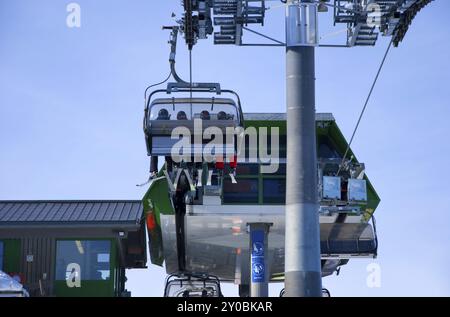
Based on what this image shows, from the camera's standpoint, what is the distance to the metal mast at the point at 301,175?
15.1 m

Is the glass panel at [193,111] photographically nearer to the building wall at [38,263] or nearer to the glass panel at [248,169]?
the building wall at [38,263]

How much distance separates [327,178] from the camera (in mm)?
32375

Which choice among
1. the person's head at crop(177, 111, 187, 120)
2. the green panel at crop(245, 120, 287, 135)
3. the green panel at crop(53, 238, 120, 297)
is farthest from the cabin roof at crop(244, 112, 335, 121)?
the person's head at crop(177, 111, 187, 120)

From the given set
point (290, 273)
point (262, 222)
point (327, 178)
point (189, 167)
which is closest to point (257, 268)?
point (262, 222)

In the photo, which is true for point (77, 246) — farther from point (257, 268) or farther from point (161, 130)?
point (161, 130)

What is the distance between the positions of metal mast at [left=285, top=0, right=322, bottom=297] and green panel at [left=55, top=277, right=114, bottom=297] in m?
17.7

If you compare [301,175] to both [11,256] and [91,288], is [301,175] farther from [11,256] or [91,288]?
[11,256]

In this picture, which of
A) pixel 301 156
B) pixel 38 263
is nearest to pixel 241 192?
pixel 38 263

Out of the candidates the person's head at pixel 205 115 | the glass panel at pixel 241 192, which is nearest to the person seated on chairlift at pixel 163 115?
the person's head at pixel 205 115

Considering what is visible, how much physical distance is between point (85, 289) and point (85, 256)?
3.79ft

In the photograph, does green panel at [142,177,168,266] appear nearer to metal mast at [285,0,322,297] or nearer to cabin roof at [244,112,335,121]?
cabin roof at [244,112,335,121]

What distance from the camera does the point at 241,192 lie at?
36.8 metres
